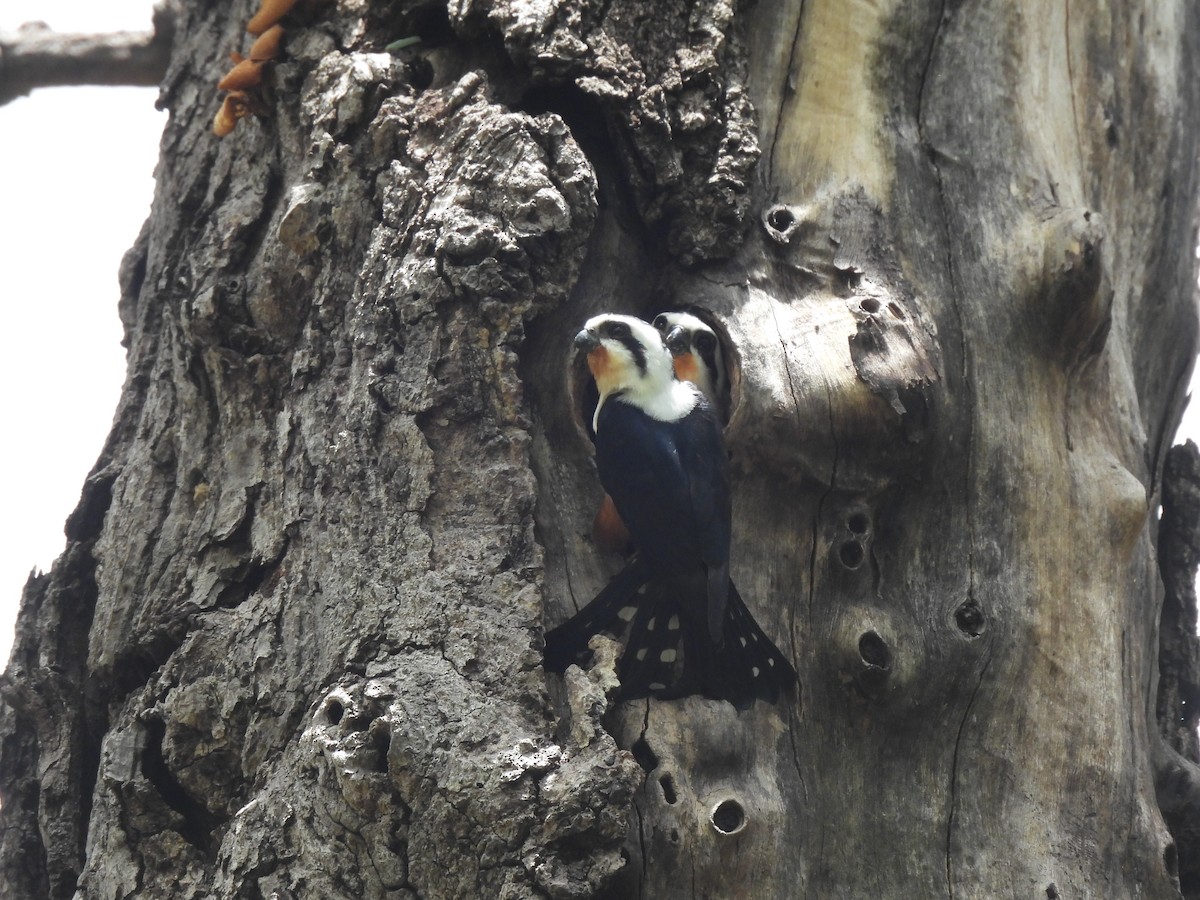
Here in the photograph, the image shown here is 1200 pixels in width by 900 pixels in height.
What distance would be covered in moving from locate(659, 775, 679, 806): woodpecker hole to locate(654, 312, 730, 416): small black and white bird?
1.02 metres

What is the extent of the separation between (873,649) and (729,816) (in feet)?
1.58

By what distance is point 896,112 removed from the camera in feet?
9.58

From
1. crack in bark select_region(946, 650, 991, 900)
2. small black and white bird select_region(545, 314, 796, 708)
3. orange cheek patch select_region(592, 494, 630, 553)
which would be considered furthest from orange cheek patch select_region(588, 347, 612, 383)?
crack in bark select_region(946, 650, 991, 900)

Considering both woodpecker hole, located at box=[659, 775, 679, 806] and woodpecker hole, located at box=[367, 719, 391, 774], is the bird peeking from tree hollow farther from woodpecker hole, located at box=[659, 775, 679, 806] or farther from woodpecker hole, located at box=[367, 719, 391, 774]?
woodpecker hole, located at box=[367, 719, 391, 774]

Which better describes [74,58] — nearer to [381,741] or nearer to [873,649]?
[381,741]

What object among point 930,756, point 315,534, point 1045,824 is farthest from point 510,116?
point 1045,824

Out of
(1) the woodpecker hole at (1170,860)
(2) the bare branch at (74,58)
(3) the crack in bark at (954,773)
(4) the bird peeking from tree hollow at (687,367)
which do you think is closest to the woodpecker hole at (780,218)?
(4) the bird peeking from tree hollow at (687,367)

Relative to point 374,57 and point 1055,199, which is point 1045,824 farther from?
point 374,57

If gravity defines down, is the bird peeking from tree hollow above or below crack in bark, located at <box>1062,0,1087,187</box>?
below

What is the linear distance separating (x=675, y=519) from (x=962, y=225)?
1030mm

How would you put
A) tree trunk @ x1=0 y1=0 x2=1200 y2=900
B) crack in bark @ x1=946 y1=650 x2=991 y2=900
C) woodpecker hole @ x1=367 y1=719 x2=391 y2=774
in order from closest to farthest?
woodpecker hole @ x1=367 y1=719 x2=391 y2=774
tree trunk @ x1=0 y1=0 x2=1200 y2=900
crack in bark @ x1=946 y1=650 x2=991 y2=900

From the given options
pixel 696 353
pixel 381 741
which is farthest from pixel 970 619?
pixel 381 741

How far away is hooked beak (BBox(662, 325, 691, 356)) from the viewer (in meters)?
2.79

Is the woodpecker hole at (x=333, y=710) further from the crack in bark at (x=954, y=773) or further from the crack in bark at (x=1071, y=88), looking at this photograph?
the crack in bark at (x=1071, y=88)
